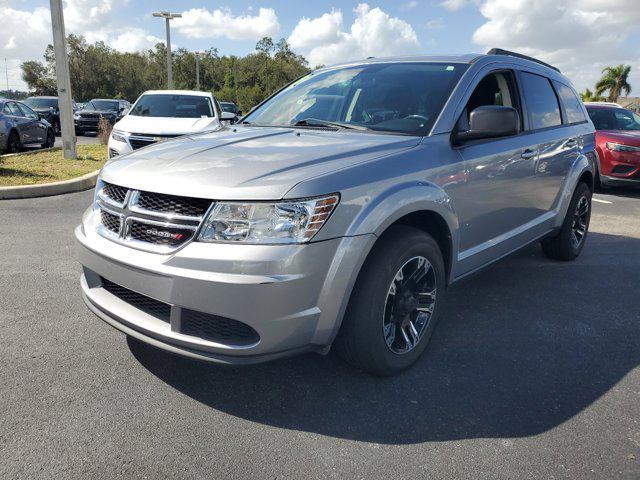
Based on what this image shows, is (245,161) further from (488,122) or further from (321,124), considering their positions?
(488,122)

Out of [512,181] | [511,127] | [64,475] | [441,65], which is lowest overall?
[64,475]

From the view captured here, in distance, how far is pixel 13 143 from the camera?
13.4 m

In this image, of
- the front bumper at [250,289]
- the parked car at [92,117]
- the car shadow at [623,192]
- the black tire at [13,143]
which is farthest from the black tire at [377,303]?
the parked car at [92,117]

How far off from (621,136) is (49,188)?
31.8 feet

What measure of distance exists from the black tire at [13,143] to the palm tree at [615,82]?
48670 mm

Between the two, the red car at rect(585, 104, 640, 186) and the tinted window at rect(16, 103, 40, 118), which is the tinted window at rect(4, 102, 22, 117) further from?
the red car at rect(585, 104, 640, 186)

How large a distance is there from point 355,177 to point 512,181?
176 cm

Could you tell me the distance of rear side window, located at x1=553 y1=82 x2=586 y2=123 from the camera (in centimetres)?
503

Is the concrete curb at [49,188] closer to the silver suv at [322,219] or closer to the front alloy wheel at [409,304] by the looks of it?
the silver suv at [322,219]

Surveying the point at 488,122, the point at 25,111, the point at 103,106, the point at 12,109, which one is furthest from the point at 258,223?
the point at 103,106

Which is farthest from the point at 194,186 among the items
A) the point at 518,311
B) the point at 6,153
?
the point at 6,153

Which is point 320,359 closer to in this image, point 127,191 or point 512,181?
point 127,191

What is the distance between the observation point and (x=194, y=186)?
7.93 ft

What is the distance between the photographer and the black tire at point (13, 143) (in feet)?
43.2
